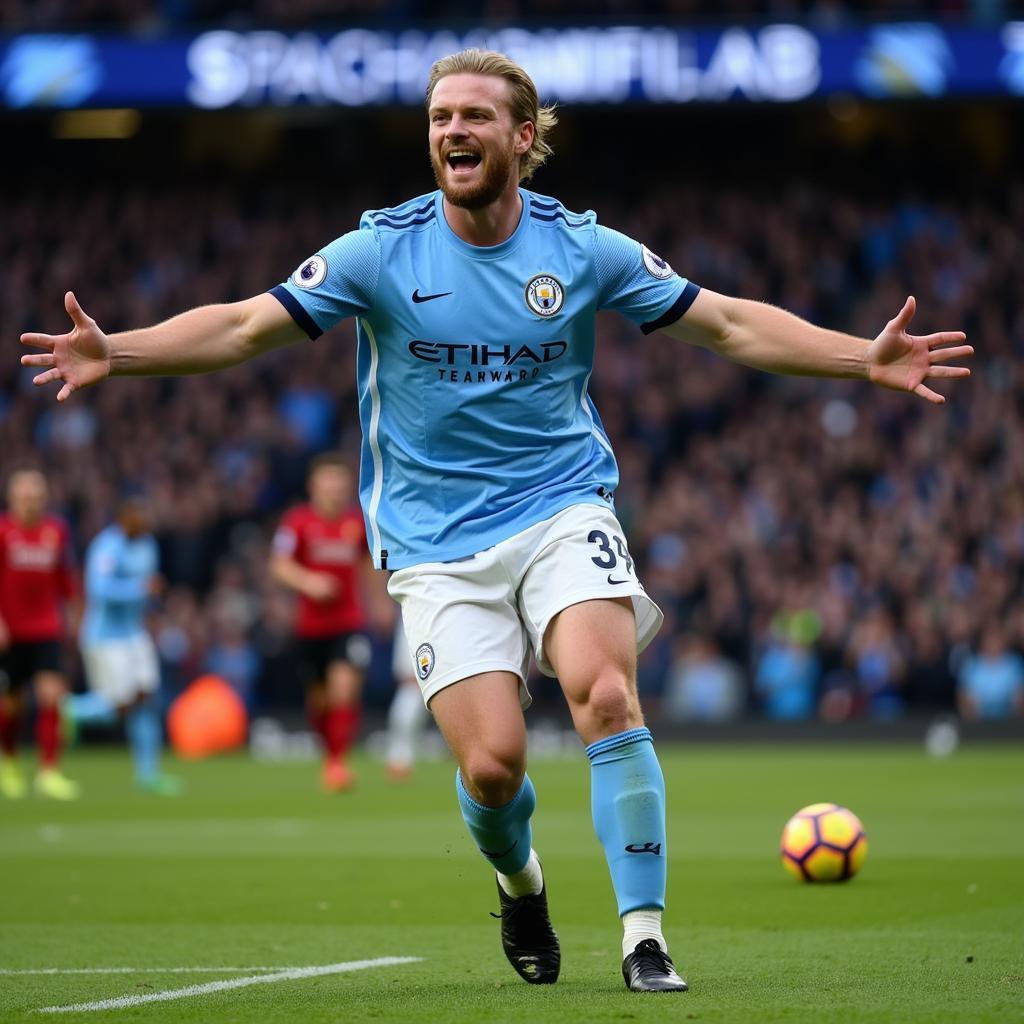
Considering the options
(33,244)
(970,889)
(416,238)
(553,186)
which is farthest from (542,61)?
(416,238)

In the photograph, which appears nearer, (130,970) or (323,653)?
(130,970)

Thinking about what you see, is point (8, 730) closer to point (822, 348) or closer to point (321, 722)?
point (321, 722)

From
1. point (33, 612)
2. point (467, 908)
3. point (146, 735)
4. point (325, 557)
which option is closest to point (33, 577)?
point (33, 612)

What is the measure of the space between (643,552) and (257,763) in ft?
19.3

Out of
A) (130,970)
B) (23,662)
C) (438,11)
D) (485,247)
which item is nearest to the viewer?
(485,247)

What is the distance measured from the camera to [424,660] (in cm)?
573

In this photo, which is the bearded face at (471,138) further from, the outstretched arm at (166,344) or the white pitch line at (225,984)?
the white pitch line at (225,984)

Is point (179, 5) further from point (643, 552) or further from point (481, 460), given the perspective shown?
point (481, 460)

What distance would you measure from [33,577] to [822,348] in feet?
39.3

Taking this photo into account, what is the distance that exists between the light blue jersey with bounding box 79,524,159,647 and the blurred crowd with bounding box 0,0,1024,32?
38.1 feet

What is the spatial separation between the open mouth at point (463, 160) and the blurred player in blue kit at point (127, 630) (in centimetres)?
1113

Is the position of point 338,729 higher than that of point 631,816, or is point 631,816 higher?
point 338,729

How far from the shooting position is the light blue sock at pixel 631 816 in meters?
5.46

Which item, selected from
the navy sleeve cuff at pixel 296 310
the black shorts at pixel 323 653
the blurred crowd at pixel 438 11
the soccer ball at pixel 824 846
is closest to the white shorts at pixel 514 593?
the navy sleeve cuff at pixel 296 310
